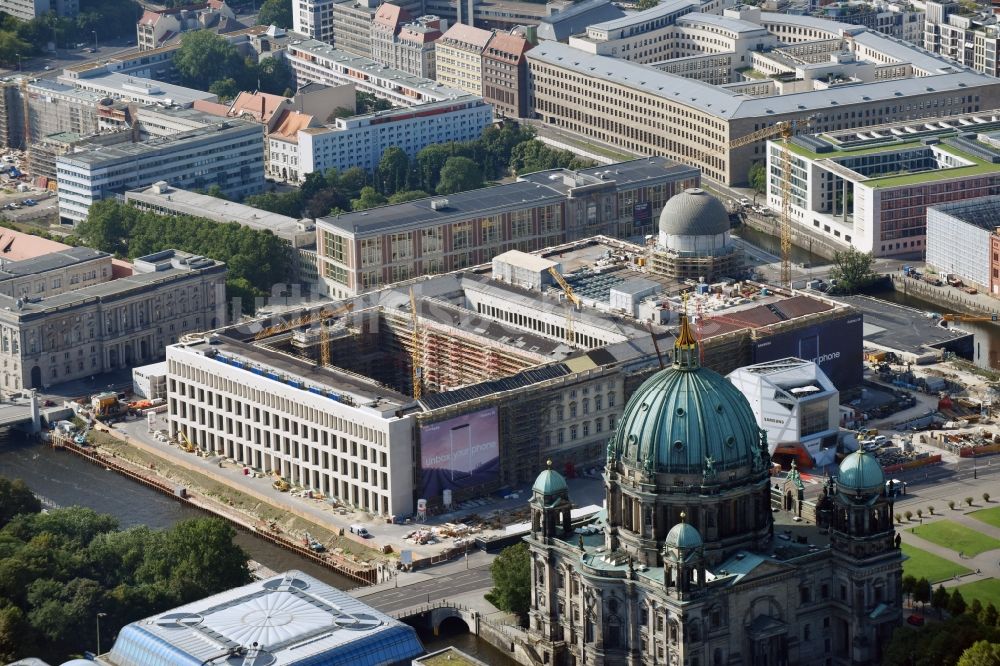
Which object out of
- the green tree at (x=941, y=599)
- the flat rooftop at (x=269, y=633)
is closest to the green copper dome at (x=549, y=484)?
the flat rooftop at (x=269, y=633)

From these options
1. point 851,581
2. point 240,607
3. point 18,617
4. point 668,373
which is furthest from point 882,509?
point 18,617

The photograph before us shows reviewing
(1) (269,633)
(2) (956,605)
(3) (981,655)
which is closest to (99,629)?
(1) (269,633)

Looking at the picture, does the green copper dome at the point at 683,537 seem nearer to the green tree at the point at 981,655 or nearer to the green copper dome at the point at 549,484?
the green copper dome at the point at 549,484

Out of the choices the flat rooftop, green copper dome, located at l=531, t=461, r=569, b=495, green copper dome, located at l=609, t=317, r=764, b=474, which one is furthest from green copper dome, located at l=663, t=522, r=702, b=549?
the flat rooftop

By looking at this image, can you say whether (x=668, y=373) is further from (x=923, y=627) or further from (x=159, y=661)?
(x=159, y=661)

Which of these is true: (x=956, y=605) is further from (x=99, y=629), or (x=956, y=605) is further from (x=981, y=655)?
(x=99, y=629)

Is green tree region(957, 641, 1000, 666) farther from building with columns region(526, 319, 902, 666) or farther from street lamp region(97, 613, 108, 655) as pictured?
street lamp region(97, 613, 108, 655)
